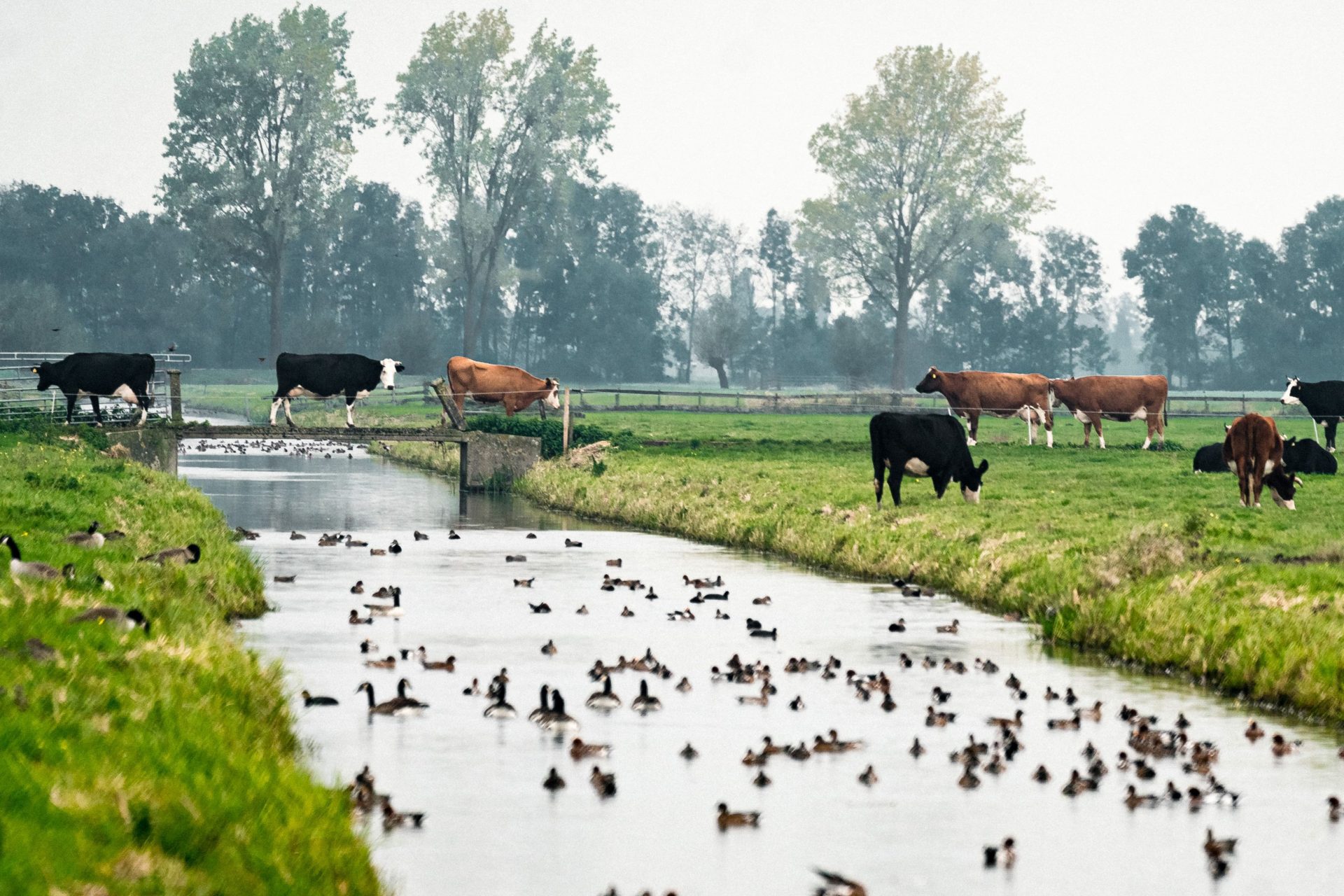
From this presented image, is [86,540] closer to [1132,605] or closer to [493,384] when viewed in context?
[1132,605]

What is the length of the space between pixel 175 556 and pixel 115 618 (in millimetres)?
7385

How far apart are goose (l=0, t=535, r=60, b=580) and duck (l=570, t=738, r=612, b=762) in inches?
218

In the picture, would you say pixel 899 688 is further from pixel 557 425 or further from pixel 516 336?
pixel 516 336

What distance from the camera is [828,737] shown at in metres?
15.3

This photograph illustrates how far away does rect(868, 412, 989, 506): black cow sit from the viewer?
108 ft

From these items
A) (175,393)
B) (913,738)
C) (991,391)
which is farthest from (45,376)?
(913,738)

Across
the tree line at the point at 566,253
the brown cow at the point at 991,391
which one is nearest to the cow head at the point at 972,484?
the brown cow at the point at 991,391

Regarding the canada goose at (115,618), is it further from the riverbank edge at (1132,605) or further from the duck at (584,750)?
the riverbank edge at (1132,605)

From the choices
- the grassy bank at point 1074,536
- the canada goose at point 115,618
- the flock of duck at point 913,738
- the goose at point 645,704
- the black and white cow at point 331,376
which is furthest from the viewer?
the black and white cow at point 331,376

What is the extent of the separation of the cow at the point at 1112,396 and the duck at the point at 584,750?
4356cm

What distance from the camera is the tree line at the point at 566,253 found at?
328ft

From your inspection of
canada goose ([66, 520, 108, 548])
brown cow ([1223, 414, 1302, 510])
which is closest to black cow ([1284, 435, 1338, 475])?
brown cow ([1223, 414, 1302, 510])

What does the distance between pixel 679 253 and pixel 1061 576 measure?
455ft

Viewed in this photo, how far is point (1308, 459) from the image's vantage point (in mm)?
39000
